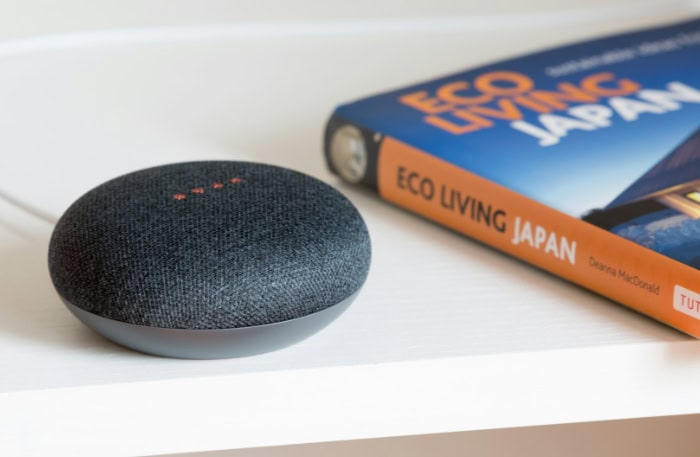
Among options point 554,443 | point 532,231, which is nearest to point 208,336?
point 532,231

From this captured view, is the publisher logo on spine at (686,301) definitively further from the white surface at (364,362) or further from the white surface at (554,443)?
the white surface at (554,443)

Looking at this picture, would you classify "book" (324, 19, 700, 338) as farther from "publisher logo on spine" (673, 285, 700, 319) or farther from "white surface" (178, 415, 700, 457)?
"white surface" (178, 415, 700, 457)

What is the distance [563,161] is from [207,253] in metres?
0.23

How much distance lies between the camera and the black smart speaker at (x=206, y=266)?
419 millimetres

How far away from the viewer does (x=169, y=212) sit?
450mm

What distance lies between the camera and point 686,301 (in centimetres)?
45

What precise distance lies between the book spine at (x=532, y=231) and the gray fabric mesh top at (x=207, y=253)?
0.10 metres

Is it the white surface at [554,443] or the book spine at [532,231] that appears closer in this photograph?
the book spine at [532,231]

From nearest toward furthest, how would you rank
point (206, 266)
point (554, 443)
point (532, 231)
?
point (206, 266) → point (532, 231) → point (554, 443)

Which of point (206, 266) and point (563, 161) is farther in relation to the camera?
point (563, 161)

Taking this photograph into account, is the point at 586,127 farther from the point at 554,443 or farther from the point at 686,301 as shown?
the point at 554,443

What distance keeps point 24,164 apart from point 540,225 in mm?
335

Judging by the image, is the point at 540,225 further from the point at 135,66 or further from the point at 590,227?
the point at 135,66

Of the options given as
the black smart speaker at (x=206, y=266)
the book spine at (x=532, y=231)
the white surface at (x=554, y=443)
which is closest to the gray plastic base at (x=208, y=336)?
the black smart speaker at (x=206, y=266)
